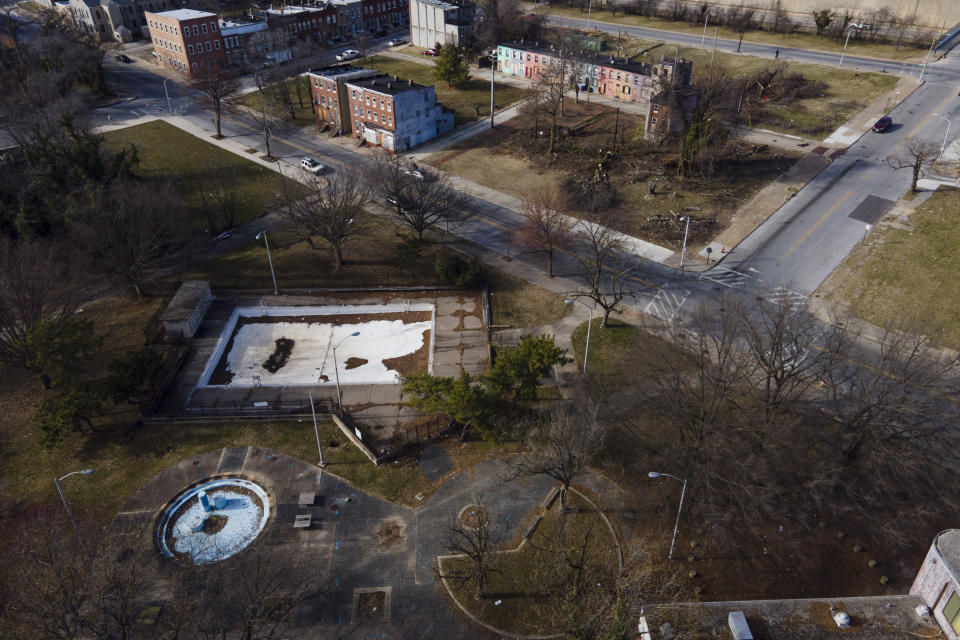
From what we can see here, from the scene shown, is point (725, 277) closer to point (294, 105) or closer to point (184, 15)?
Answer: point (294, 105)

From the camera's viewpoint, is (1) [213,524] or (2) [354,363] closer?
(1) [213,524]

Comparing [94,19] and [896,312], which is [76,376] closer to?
[896,312]

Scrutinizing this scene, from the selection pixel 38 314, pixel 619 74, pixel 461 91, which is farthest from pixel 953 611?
pixel 461 91

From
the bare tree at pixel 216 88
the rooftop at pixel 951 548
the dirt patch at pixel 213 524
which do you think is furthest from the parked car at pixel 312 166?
the rooftop at pixel 951 548

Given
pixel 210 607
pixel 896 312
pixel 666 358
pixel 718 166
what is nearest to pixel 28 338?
pixel 210 607

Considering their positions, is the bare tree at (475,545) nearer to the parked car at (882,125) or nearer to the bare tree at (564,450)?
the bare tree at (564,450)

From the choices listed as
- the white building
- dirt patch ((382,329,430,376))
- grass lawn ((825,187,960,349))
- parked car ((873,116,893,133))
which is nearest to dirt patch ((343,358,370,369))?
dirt patch ((382,329,430,376))

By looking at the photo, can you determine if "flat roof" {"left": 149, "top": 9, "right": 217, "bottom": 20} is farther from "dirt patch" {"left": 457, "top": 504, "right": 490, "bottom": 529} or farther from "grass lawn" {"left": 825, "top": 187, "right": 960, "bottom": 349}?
"grass lawn" {"left": 825, "top": 187, "right": 960, "bottom": 349}
